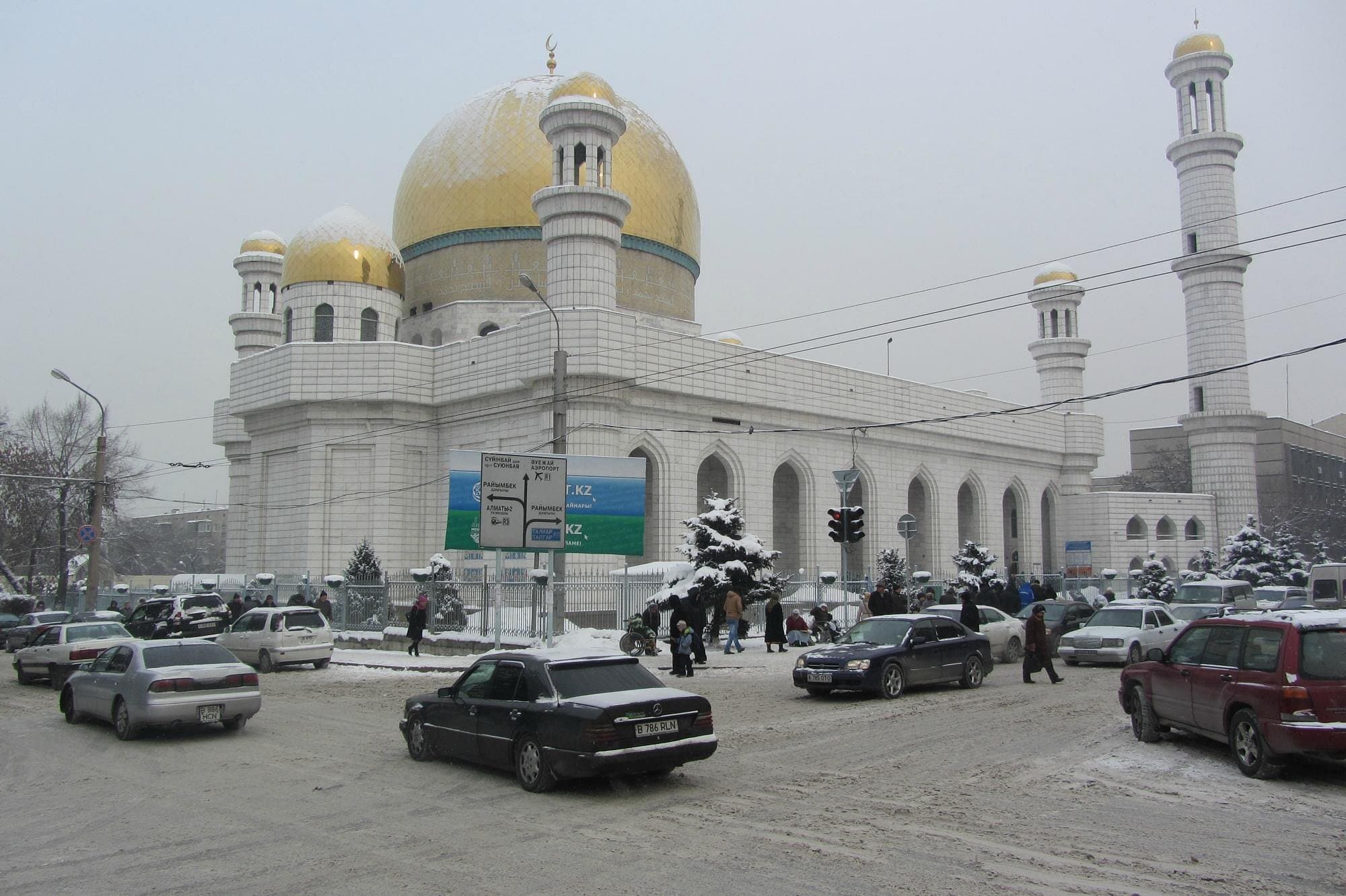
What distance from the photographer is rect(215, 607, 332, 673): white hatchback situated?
2030 cm

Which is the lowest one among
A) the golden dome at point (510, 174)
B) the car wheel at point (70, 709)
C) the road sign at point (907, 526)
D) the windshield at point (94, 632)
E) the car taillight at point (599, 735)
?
the car wheel at point (70, 709)

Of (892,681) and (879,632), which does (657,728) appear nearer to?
(892,681)

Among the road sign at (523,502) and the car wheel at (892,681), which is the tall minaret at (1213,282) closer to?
the road sign at (523,502)

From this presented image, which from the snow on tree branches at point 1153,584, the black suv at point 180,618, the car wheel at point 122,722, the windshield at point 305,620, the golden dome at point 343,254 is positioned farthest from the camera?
the golden dome at point 343,254

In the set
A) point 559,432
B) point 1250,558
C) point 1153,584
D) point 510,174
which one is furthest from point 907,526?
point 1250,558

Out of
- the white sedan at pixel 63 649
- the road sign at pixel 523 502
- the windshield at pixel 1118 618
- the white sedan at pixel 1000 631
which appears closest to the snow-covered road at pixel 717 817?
the white sedan at pixel 63 649

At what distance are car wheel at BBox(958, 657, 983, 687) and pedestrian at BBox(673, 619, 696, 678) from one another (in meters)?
4.31

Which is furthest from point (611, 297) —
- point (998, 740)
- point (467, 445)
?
point (998, 740)

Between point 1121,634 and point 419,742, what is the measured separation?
1308 cm

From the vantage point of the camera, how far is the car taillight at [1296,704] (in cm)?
825

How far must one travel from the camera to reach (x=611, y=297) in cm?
3297

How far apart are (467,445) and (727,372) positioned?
883 cm

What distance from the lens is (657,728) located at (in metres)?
8.65

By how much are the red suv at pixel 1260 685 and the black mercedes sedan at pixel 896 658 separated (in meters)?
4.40
